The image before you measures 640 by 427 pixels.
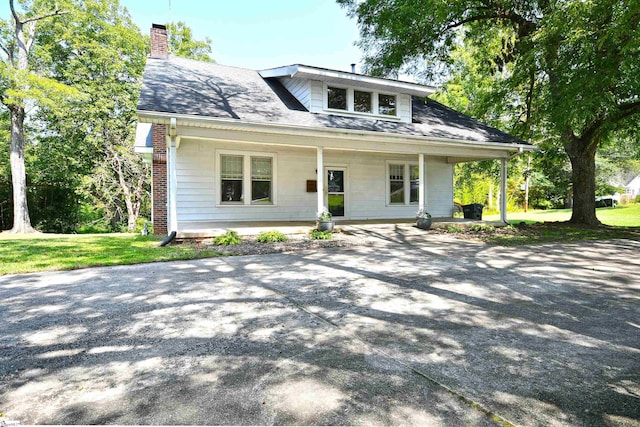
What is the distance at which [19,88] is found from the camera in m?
15.2

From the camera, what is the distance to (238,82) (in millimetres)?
12227

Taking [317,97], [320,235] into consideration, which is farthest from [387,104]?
[320,235]

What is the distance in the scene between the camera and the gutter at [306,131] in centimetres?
806

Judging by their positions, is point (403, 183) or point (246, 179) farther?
point (403, 183)

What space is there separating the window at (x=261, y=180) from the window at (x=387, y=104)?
14.0ft

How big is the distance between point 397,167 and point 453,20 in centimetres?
550

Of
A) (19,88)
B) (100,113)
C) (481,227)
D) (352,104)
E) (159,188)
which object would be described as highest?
(100,113)

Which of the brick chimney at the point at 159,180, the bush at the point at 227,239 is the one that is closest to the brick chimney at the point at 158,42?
the brick chimney at the point at 159,180

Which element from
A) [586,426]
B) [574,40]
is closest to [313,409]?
[586,426]

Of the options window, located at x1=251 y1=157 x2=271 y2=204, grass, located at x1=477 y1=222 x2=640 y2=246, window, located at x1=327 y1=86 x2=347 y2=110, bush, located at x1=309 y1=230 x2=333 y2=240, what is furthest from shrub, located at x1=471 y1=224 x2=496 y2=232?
window, located at x1=251 y1=157 x2=271 y2=204

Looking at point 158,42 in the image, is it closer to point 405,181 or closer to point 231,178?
point 231,178

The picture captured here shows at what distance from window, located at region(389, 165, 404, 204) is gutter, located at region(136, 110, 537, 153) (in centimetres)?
270

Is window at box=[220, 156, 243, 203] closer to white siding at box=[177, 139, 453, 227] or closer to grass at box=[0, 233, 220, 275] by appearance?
white siding at box=[177, 139, 453, 227]

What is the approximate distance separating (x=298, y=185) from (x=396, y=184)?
4059 mm
